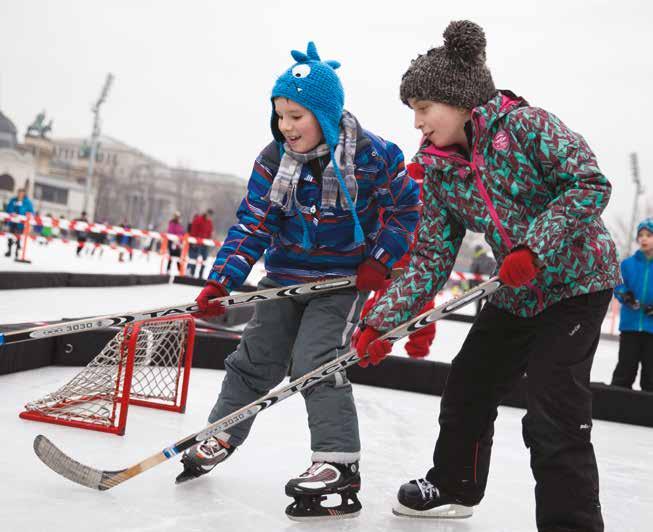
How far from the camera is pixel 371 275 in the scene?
236 centimetres

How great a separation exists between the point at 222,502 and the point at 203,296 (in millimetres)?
607

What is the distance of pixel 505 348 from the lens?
218 cm

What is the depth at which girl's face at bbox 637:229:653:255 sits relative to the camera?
5199mm

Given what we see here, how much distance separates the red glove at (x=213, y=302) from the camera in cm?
234

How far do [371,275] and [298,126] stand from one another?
1.64ft

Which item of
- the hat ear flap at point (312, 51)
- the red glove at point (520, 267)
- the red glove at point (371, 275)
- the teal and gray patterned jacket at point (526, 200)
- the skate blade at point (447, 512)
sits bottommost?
the skate blade at point (447, 512)

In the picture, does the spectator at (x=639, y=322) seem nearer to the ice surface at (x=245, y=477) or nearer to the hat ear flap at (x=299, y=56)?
the ice surface at (x=245, y=477)

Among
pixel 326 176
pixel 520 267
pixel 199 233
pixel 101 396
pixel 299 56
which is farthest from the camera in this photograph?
pixel 199 233

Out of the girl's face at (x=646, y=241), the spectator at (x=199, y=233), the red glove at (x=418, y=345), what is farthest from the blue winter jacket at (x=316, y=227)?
the spectator at (x=199, y=233)

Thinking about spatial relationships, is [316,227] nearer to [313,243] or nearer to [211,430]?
[313,243]

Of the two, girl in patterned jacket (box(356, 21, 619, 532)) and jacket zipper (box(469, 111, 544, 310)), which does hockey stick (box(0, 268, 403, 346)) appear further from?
jacket zipper (box(469, 111, 544, 310))

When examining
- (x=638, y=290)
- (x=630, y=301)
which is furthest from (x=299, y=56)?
(x=638, y=290)

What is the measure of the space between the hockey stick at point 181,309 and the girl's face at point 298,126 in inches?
16.2

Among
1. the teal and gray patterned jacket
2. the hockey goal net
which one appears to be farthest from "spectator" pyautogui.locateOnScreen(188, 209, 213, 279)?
the teal and gray patterned jacket
